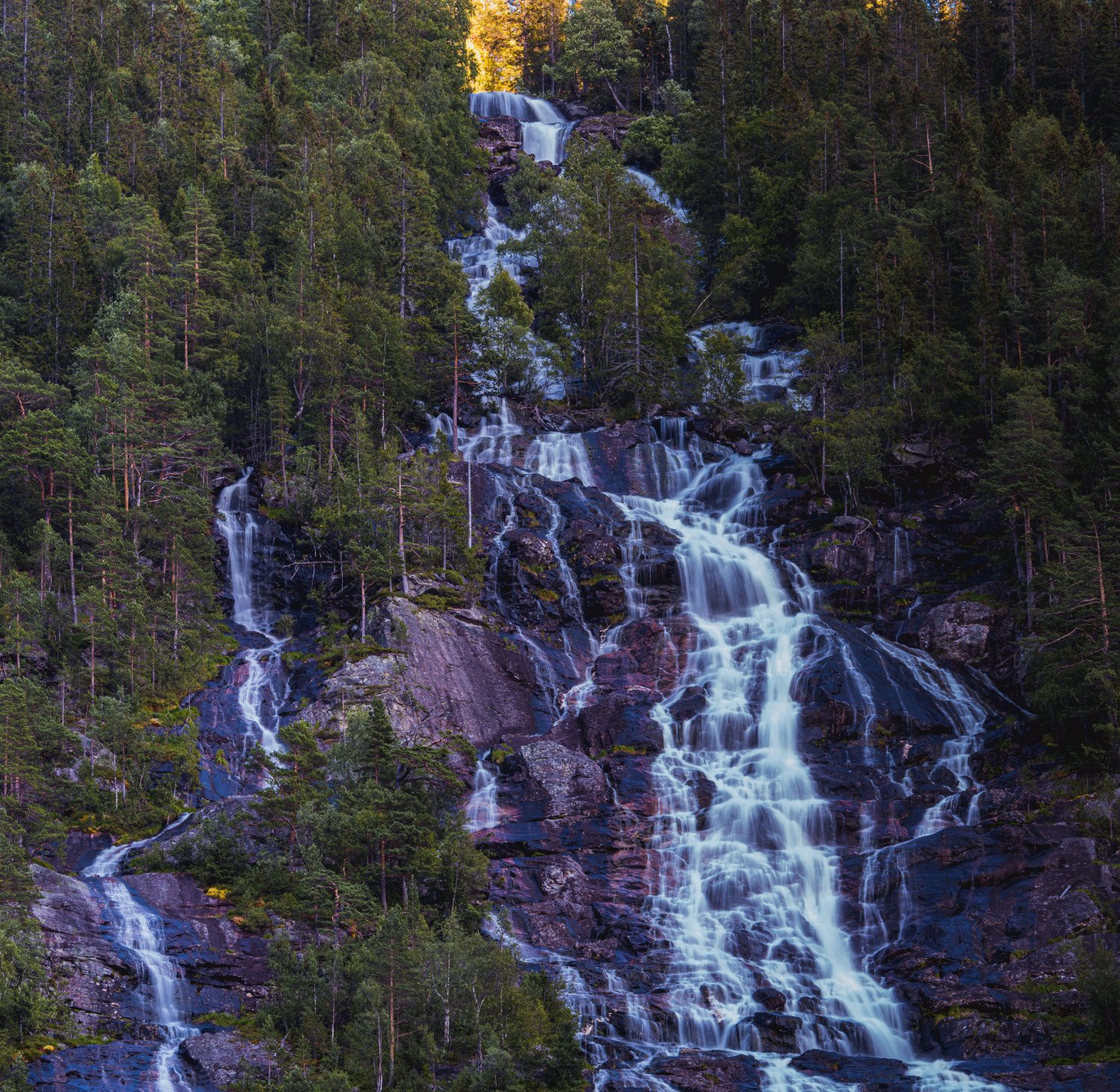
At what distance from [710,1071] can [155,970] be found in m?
15.3

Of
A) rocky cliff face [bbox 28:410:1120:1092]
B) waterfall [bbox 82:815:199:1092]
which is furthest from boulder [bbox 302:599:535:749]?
waterfall [bbox 82:815:199:1092]

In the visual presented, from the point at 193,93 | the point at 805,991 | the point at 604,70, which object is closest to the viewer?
the point at 805,991

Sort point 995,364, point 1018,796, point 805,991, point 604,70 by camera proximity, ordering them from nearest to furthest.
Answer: point 805,991
point 1018,796
point 995,364
point 604,70

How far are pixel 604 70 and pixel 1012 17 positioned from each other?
3385cm

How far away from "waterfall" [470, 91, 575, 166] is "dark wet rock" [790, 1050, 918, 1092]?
3089 inches

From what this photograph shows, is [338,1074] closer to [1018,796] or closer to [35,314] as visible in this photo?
[1018,796]

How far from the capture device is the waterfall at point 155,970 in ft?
104

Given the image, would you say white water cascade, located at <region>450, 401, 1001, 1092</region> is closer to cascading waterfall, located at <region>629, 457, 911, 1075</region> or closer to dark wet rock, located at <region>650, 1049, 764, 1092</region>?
cascading waterfall, located at <region>629, 457, 911, 1075</region>

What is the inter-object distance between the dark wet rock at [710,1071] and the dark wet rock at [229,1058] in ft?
32.4

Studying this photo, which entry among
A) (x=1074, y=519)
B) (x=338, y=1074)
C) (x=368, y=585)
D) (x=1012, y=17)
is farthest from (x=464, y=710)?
(x=1012, y=17)

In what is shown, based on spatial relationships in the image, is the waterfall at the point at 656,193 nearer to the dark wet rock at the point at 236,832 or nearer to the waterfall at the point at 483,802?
the waterfall at the point at 483,802

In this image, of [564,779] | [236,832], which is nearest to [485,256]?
[564,779]

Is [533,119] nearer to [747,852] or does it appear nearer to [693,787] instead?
[693,787]

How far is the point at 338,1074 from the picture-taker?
29.2 meters
